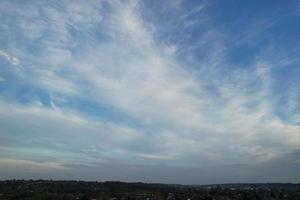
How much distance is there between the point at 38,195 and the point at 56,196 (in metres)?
9.45

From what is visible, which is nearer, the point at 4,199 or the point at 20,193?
the point at 4,199

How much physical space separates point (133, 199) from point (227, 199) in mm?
50680

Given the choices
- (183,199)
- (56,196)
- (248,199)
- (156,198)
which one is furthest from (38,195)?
(248,199)

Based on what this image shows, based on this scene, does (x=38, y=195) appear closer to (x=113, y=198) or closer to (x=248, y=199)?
(x=113, y=198)

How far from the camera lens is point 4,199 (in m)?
177

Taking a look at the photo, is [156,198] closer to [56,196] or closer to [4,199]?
[56,196]

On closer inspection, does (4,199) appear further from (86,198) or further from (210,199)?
(210,199)

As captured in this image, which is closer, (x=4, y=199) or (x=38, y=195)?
(x=4, y=199)

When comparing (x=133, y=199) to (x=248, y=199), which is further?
(x=248, y=199)

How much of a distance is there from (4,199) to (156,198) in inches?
3046

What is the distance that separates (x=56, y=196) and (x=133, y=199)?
137 ft

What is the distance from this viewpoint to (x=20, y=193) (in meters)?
197

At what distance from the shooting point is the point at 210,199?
198 meters

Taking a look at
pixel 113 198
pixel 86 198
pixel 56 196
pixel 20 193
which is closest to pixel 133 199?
pixel 113 198
